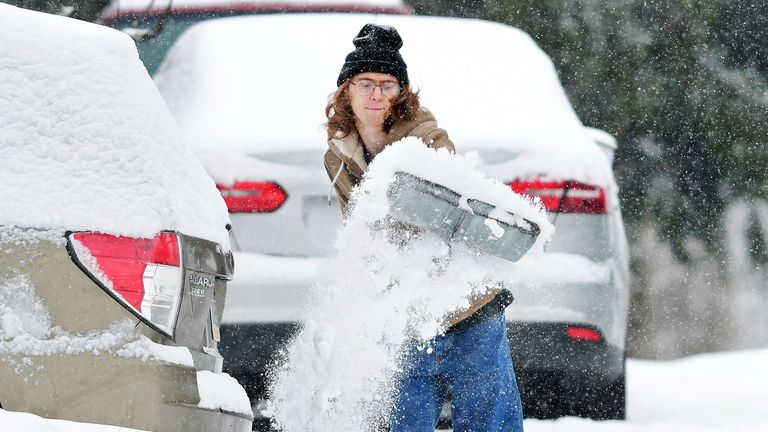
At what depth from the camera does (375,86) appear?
13.6ft

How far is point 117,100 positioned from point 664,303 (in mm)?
20100

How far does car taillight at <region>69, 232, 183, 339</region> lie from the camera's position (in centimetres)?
320

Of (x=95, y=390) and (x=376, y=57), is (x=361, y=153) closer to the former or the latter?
(x=376, y=57)

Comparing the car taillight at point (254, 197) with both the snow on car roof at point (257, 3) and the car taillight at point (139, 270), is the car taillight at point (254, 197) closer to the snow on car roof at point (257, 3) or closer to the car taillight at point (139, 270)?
the car taillight at point (139, 270)

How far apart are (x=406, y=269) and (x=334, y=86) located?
1993 mm

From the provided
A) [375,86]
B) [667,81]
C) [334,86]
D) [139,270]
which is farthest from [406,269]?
[667,81]

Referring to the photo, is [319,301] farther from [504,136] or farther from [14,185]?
[14,185]

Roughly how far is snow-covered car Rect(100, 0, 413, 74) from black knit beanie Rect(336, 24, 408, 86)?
2.46 m

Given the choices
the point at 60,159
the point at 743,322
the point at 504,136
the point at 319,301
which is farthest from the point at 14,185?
the point at 743,322

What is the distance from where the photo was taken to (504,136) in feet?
17.1

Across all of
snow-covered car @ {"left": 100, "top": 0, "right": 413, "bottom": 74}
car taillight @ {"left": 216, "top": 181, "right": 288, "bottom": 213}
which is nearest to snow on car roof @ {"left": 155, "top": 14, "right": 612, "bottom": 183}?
car taillight @ {"left": 216, "top": 181, "right": 288, "bottom": 213}

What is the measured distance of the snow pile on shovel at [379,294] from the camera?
389cm

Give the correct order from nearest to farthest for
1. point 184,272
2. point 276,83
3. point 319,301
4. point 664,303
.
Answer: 1. point 184,272
2. point 319,301
3. point 276,83
4. point 664,303

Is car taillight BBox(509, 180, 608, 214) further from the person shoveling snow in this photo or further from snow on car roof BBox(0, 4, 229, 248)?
snow on car roof BBox(0, 4, 229, 248)
